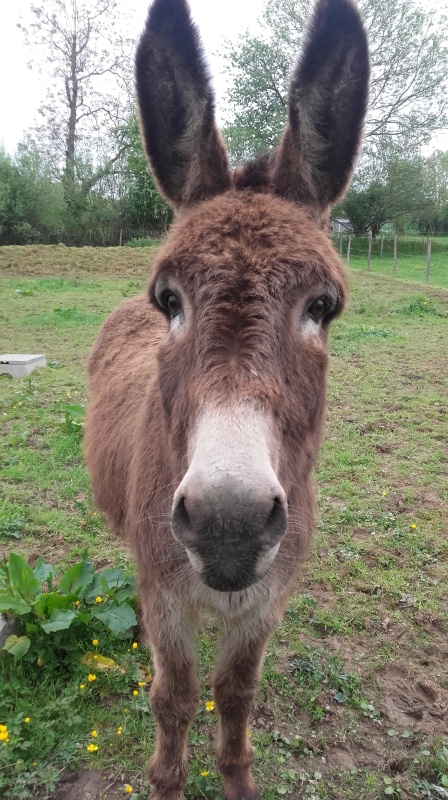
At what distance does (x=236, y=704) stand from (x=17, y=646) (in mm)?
1245

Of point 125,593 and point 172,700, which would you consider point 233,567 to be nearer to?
point 172,700

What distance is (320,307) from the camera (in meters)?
1.86

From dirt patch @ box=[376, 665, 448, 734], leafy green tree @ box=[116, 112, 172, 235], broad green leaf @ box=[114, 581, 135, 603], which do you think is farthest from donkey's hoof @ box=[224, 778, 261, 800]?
leafy green tree @ box=[116, 112, 172, 235]

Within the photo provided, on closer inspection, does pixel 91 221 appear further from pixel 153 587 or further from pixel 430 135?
pixel 153 587

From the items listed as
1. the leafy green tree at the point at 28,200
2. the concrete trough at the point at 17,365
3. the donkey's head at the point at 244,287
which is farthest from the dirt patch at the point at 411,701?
the leafy green tree at the point at 28,200

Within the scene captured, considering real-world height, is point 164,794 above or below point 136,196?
below

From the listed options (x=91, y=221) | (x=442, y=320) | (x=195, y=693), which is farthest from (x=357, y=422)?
(x=91, y=221)

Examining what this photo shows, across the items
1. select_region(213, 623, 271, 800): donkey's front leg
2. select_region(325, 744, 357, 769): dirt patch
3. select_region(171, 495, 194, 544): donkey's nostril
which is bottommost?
select_region(325, 744, 357, 769): dirt patch

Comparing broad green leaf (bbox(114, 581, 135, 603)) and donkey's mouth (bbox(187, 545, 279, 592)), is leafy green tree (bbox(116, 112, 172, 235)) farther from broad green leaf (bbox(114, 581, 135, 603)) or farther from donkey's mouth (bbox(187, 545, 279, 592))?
donkey's mouth (bbox(187, 545, 279, 592))

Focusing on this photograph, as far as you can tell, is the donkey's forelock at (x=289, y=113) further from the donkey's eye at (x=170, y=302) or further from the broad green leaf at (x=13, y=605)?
the broad green leaf at (x=13, y=605)

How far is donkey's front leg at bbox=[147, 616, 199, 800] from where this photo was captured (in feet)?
7.59

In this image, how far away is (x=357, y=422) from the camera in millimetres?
6449

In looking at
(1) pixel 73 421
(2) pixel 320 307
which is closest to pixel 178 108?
(2) pixel 320 307

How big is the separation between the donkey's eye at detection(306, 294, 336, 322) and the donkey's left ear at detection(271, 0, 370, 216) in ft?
1.75
